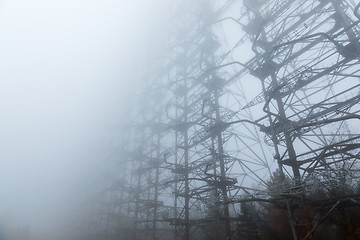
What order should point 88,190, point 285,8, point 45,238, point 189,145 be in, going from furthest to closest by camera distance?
1. point 45,238
2. point 88,190
3. point 189,145
4. point 285,8

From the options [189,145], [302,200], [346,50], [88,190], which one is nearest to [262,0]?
[346,50]

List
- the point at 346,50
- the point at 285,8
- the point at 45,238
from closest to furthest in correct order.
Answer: the point at 346,50, the point at 285,8, the point at 45,238

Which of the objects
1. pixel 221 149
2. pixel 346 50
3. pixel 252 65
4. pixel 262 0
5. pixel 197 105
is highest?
pixel 262 0

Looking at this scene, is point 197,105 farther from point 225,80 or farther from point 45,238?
point 45,238

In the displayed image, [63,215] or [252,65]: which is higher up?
[252,65]

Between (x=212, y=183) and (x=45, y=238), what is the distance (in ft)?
164

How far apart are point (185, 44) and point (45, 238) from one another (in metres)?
48.9

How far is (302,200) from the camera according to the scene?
998 centimetres

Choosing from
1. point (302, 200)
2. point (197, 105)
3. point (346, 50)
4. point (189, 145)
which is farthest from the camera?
point (197, 105)

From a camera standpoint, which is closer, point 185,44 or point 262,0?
point 262,0

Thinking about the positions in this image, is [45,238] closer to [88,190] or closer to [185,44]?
[88,190]

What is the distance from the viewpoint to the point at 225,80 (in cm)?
2097

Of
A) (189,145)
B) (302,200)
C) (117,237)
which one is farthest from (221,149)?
(117,237)

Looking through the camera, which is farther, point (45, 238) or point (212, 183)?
point (45, 238)
